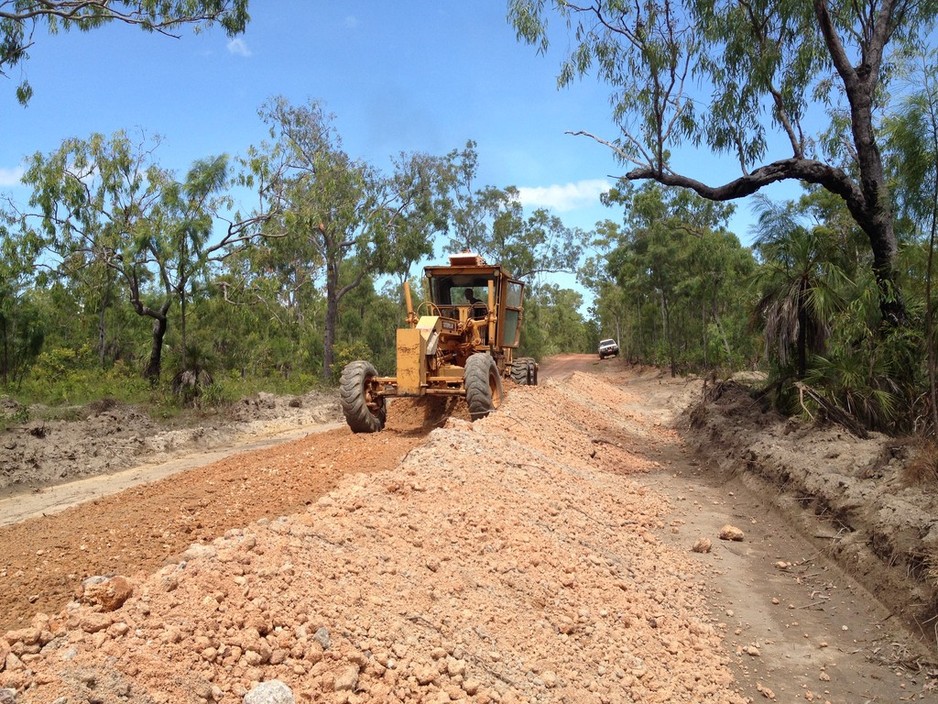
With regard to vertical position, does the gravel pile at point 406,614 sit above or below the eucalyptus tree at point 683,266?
below

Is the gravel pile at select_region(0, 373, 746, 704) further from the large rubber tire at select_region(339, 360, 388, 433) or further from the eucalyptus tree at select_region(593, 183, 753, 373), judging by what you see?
the eucalyptus tree at select_region(593, 183, 753, 373)

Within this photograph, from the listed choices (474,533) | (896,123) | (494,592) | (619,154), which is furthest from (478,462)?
(619,154)

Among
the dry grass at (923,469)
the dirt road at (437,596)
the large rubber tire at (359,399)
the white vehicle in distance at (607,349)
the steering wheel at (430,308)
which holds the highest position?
the steering wheel at (430,308)

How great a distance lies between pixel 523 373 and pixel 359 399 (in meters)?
5.60

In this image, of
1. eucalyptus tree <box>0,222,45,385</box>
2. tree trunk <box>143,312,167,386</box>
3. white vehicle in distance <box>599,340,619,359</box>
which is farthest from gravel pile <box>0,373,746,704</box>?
white vehicle in distance <box>599,340,619,359</box>

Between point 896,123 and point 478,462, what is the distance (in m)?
5.63

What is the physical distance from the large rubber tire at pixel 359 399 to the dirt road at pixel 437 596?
7.89 feet

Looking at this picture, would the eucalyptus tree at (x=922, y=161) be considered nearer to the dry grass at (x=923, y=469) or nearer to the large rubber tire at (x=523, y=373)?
the dry grass at (x=923, y=469)

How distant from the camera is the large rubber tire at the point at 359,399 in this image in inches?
410

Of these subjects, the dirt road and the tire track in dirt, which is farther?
the tire track in dirt

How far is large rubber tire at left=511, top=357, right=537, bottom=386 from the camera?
15.2 m

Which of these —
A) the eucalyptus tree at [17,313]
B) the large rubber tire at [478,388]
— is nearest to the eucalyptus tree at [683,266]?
the large rubber tire at [478,388]

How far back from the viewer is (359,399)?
34.2 feet

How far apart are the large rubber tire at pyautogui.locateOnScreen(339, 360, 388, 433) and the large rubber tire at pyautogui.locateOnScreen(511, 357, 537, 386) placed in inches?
186
